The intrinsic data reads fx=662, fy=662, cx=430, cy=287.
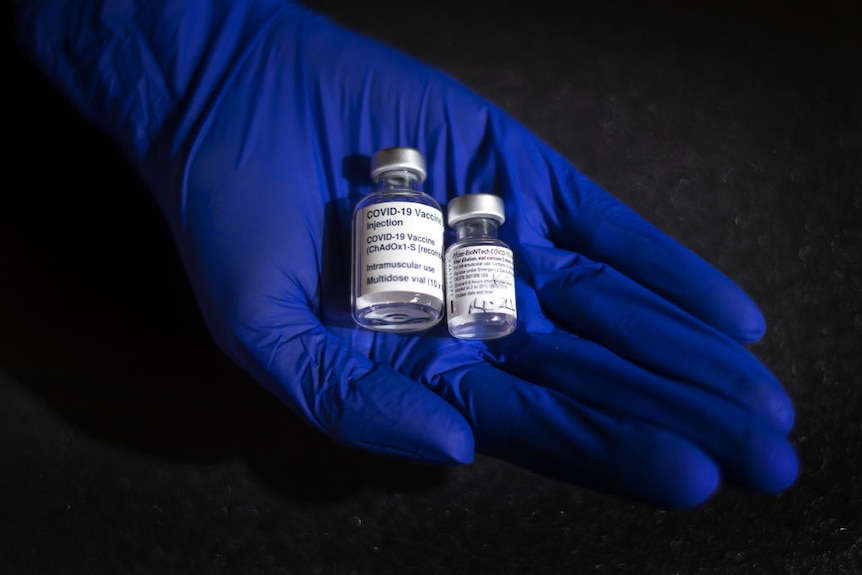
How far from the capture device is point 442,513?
43.9 inches

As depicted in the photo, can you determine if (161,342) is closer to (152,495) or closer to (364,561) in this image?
(152,495)

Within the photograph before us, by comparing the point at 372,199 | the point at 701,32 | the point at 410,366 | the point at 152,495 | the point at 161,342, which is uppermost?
the point at 701,32

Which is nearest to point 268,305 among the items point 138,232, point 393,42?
point 138,232

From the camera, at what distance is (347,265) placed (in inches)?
44.1

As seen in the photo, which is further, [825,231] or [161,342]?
[825,231]

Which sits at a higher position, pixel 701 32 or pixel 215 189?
pixel 701 32

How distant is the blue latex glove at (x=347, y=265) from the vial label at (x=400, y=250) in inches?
4.2

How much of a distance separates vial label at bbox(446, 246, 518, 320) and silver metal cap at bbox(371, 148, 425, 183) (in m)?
0.17

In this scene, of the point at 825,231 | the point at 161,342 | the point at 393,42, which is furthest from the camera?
the point at 393,42

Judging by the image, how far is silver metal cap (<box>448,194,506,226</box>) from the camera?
1.08 meters

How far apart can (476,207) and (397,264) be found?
0.63 feet

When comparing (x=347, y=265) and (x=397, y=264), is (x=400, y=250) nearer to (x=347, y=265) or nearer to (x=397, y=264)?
(x=397, y=264)

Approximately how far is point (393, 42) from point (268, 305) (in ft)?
2.72


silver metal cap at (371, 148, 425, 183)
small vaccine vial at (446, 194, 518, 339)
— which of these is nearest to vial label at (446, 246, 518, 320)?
small vaccine vial at (446, 194, 518, 339)
